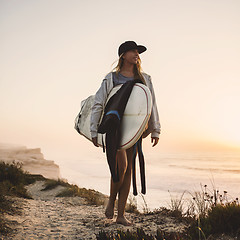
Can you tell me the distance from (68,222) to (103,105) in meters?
1.67

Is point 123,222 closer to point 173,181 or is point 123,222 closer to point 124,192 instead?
point 124,192

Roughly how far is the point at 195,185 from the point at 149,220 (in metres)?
6.78

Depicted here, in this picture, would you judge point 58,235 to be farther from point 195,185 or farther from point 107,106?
point 195,185

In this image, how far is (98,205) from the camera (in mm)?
5109

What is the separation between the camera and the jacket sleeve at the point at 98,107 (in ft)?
10.8

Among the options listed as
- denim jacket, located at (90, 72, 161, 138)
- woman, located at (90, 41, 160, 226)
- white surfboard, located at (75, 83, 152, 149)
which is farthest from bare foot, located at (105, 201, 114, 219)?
denim jacket, located at (90, 72, 161, 138)

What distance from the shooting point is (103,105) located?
131 inches

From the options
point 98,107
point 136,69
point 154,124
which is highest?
point 136,69

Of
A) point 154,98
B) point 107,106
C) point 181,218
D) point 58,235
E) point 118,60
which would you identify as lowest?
point 58,235

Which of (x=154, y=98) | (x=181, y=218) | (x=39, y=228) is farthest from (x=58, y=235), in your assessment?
(x=154, y=98)

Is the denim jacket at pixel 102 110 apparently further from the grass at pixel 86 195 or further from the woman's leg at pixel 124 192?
the grass at pixel 86 195

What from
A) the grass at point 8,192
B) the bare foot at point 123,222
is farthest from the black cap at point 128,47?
the grass at point 8,192

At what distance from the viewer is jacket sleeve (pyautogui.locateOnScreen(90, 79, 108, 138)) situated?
3277 mm

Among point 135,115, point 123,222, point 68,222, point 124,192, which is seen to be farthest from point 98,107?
point 68,222
